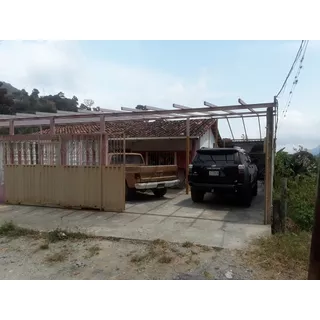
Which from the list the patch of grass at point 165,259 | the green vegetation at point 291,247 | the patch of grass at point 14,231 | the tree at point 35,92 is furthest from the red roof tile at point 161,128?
the tree at point 35,92

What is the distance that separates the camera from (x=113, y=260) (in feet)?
14.7

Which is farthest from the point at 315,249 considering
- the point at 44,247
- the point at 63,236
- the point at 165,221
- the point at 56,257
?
the point at 165,221

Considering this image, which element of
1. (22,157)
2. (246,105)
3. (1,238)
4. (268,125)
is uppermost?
(246,105)

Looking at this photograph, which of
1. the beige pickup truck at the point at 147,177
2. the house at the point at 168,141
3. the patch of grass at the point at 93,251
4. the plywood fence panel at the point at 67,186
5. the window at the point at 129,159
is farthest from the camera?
the house at the point at 168,141

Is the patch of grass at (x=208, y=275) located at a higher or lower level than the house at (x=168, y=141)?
lower

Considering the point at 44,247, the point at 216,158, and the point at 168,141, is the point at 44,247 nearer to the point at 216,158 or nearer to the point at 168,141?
the point at 216,158

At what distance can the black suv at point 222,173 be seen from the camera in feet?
26.6

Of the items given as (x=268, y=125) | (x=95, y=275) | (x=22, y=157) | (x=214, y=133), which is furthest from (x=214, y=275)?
(x=214, y=133)

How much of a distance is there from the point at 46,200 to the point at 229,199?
6.17m

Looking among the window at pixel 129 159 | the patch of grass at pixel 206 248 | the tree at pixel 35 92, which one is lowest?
the patch of grass at pixel 206 248

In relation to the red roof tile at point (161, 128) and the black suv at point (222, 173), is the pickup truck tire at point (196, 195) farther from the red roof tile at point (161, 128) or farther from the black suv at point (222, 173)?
the red roof tile at point (161, 128)

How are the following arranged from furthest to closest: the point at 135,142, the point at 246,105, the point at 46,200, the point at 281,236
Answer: the point at 135,142
the point at 46,200
the point at 246,105
the point at 281,236

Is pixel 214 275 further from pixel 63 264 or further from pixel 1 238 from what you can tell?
pixel 1 238

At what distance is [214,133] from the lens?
17031 millimetres
